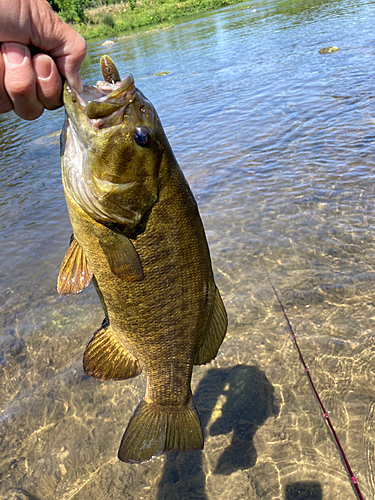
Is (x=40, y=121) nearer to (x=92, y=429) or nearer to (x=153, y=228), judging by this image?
(x=92, y=429)

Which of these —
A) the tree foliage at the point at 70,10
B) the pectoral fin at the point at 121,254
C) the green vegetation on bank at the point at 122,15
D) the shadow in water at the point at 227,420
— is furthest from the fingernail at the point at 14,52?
the tree foliage at the point at 70,10

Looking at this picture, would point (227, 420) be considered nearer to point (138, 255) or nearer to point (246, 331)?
point (246, 331)

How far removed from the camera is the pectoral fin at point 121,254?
2.21m

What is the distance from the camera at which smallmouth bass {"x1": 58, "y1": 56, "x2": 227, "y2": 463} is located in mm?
2131

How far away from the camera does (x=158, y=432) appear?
2.72 metres

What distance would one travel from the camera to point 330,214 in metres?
6.94

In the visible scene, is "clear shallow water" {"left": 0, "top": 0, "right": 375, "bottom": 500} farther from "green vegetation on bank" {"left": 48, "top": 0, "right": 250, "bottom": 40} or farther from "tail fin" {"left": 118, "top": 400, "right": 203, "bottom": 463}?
"green vegetation on bank" {"left": 48, "top": 0, "right": 250, "bottom": 40}

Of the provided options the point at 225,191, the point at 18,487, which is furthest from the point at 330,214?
the point at 18,487

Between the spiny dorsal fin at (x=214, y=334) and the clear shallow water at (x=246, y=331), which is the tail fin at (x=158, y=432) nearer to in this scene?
the spiny dorsal fin at (x=214, y=334)

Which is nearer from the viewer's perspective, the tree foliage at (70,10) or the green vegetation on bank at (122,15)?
the green vegetation on bank at (122,15)

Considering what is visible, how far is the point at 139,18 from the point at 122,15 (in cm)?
690

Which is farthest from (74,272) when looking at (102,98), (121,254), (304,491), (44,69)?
(304,491)

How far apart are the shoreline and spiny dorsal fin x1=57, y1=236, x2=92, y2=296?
53425 mm

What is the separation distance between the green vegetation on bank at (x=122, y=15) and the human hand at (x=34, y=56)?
5690 cm
